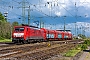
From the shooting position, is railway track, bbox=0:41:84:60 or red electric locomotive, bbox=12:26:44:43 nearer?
railway track, bbox=0:41:84:60

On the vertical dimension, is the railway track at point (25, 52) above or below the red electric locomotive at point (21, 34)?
below

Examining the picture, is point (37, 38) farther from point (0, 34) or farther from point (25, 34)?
point (0, 34)

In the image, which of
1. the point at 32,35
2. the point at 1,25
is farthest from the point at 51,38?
the point at 32,35

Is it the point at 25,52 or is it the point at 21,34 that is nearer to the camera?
the point at 25,52

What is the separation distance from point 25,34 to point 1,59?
2709 cm

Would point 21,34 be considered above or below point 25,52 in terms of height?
above

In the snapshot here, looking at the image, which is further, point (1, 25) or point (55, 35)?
point (1, 25)

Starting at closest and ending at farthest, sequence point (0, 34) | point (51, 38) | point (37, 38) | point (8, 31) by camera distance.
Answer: point (37, 38)
point (51, 38)
point (0, 34)
point (8, 31)

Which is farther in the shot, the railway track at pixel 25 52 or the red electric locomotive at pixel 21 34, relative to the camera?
the red electric locomotive at pixel 21 34

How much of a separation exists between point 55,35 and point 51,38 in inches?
134

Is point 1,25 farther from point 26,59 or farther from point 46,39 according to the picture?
point 26,59

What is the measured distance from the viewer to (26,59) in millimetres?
18703

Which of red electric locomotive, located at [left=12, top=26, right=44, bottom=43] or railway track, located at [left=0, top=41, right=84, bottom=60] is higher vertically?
red electric locomotive, located at [left=12, top=26, right=44, bottom=43]

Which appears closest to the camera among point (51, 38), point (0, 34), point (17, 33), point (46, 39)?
point (17, 33)
